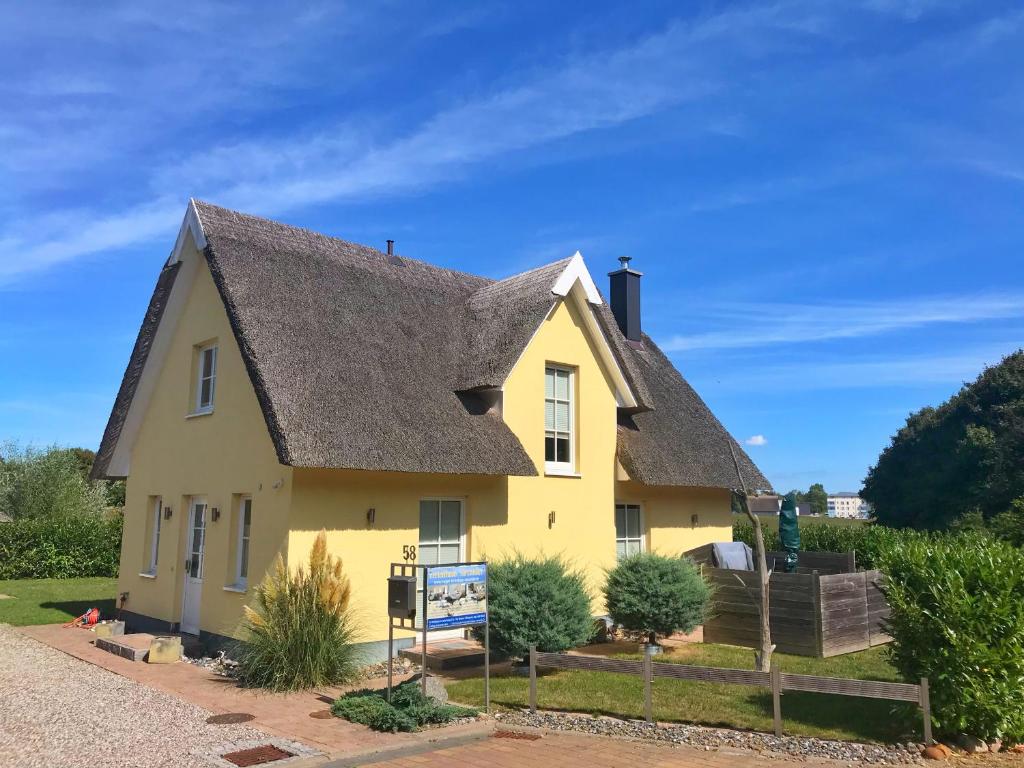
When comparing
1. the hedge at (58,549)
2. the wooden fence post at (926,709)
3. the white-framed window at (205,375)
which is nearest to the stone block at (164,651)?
the white-framed window at (205,375)

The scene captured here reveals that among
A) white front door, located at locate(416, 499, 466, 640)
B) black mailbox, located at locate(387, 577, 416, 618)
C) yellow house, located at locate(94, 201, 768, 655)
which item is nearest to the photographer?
black mailbox, located at locate(387, 577, 416, 618)

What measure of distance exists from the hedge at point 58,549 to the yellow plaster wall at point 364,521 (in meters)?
17.3

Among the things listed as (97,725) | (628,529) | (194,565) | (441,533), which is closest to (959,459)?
(628,529)

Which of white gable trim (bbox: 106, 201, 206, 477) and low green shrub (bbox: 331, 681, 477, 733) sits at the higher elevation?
white gable trim (bbox: 106, 201, 206, 477)

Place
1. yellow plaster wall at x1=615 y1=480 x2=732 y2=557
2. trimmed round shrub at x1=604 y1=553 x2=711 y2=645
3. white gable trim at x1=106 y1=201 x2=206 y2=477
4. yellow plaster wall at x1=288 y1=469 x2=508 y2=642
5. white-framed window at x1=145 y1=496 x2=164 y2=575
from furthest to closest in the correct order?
1. yellow plaster wall at x1=615 y1=480 x2=732 y2=557
2. white-framed window at x1=145 y1=496 x2=164 y2=575
3. white gable trim at x1=106 y1=201 x2=206 y2=477
4. trimmed round shrub at x1=604 y1=553 x2=711 y2=645
5. yellow plaster wall at x1=288 y1=469 x2=508 y2=642

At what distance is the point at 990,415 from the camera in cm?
4262

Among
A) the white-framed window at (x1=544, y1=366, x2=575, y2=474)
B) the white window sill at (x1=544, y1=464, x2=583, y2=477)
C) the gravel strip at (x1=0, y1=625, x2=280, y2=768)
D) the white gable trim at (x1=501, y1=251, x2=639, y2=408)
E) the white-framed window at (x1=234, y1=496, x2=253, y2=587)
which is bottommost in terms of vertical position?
the gravel strip at (x1=0, y1=625, x2=280, y2=768)

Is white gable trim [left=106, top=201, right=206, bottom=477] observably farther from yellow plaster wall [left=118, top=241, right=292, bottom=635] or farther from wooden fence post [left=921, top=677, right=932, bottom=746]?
wooden fence post [left=921, top=677, right=932, bottom=746]

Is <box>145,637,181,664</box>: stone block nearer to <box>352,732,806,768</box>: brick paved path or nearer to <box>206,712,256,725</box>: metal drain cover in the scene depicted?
<box>206,712,256,725</box>: metal drain cover

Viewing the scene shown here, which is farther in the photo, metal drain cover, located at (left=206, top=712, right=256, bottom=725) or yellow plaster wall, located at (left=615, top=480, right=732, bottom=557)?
yellow plaster wall, located at (left=615, top=480, right=732, bottom=557)

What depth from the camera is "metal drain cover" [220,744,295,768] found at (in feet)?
22.7

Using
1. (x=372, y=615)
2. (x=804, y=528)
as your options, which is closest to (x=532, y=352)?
(x=372, y=615)

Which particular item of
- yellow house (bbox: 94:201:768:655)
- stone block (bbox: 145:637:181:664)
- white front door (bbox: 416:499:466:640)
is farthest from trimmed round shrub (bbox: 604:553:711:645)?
stone block (bbox: 145:637:181:664)

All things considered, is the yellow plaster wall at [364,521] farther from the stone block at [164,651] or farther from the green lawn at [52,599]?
the green lawn at [52,599]
